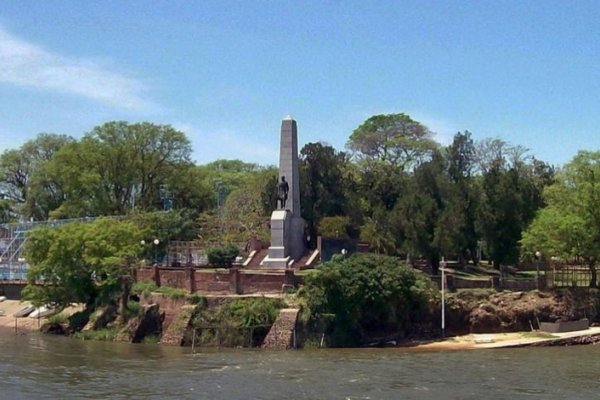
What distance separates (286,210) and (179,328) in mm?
15669

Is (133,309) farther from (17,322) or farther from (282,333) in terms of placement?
(17,322)

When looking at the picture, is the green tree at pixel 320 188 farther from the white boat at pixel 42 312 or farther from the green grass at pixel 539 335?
the green grass at pixel 539 335

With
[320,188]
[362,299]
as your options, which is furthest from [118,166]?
[362,299]

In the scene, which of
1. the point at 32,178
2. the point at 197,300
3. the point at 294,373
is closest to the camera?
the point at 294,373

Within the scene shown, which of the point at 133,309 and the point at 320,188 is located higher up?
the point at 320,188

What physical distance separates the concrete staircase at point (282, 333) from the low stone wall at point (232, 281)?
3.05 m

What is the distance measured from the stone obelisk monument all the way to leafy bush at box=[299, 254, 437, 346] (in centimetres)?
1171

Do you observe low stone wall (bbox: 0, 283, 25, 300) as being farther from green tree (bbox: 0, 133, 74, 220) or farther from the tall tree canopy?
green tree (bbox: 0, 133, 74, 220)

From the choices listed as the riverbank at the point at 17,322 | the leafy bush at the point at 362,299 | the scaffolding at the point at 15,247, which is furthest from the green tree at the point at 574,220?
the scaffolding at the point at 15,247

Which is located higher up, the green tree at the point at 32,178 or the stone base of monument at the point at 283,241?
the green tree at the point at 32,178

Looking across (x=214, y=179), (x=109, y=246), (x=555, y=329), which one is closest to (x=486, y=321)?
(x=555, y=329)

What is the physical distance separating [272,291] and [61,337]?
42.3 ft

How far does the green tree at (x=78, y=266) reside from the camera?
5338 centimetres

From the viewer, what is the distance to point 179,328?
47.4 metres
